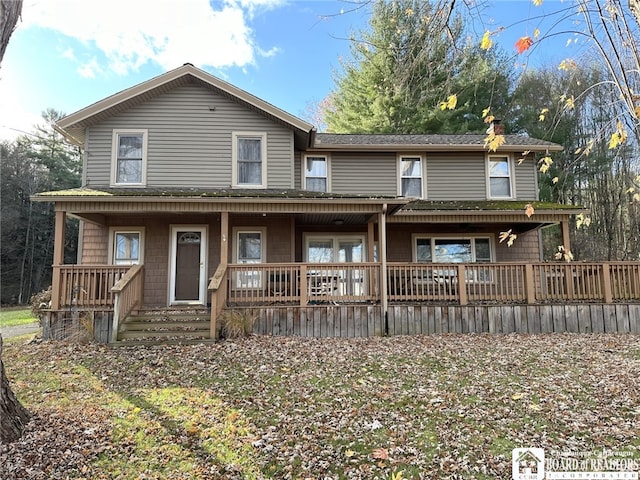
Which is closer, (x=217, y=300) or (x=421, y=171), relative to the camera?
(x=217, y=300)

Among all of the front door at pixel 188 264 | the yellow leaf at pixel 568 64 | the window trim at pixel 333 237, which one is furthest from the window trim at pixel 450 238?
the yellow leaf at pixel 568 64

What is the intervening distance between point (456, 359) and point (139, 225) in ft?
30.1

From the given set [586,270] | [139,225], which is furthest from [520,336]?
[139,225]

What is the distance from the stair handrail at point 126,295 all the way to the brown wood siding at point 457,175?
9.45 m

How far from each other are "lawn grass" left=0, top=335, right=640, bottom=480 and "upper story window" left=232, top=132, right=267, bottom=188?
5386mm

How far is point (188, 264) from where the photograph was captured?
36.4 feet

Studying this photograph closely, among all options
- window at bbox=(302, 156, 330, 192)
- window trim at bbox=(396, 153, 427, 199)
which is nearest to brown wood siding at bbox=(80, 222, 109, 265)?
window at bbox=(302, 156, 330, 192)

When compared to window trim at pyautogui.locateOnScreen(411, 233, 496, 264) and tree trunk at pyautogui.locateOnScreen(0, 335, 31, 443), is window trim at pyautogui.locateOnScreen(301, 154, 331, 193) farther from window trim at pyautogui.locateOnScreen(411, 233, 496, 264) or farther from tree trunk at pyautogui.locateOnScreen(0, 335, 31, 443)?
tree trunk at pyautogui.locateOnScreen(0, 335, 31, 443)

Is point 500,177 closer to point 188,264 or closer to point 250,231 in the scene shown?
point 250,231

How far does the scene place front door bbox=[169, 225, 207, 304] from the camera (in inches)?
428

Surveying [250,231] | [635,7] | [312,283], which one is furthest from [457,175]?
[635,7]

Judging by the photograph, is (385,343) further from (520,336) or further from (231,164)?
(231,164)

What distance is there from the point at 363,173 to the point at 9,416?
1093cm

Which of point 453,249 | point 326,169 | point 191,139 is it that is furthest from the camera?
point 453,249
